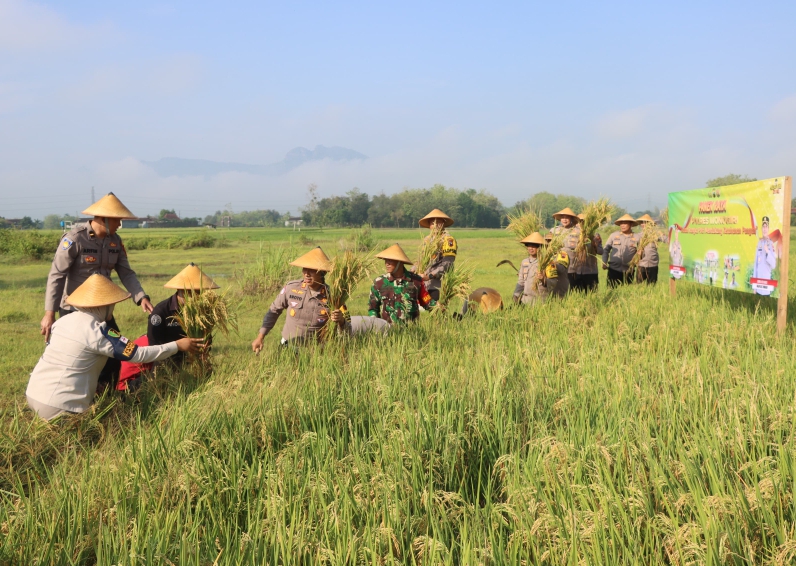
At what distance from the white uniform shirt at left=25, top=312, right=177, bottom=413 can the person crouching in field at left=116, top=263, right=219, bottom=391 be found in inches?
27.2

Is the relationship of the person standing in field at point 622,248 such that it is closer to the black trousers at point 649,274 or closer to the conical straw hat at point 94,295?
the black trousers at point 649,274

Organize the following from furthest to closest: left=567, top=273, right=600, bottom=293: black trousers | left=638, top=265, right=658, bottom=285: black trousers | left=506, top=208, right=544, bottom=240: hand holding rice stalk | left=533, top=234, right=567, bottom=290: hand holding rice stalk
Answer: left=638, top=265, right=658, bottom=285: black trousers < left=567, top=273, right=600, bottom=293: black trousers < left=506, top=208, right=544, bottom=240: hand holding rice stalk < left=533, top=234, right=567, bottom=290: hand holding rice stalk

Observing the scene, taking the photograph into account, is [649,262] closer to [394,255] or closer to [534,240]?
[534,240]

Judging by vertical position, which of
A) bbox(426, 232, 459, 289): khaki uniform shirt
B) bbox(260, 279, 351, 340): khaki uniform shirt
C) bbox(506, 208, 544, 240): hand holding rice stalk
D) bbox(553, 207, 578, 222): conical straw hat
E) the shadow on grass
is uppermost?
bbox(553, 207, 578, 222): conical straw hat

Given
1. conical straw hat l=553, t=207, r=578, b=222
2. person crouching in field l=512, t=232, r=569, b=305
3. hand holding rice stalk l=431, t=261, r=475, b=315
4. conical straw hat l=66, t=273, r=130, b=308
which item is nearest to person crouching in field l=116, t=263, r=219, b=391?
conical straw hat l=66, t=273, r=130, b=308

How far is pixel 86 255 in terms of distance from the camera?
5.52 m

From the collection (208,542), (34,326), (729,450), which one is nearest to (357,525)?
(208,542)

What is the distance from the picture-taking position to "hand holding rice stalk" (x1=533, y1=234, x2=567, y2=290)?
7.83 metres

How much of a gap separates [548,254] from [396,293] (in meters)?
2.53

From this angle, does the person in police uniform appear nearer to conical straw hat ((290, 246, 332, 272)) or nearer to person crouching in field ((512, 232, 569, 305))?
person crouching in field ((512, 232, 569, 305))

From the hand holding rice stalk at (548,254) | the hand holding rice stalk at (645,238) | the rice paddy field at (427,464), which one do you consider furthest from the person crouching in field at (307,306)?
the hand holding rice stalk at (645,238)

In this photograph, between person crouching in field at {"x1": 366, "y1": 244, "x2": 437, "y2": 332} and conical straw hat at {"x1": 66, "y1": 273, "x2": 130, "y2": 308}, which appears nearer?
conical straw hat at {"x1": 66, "y1": 273, "x2": 130, "y2": 308}

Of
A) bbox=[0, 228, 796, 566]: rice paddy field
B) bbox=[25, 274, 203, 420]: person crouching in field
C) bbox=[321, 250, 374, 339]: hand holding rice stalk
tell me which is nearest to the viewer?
bbox=[0, 228, 796, 566]: rice paddy field

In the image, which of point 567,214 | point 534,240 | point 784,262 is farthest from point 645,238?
point 784,262
